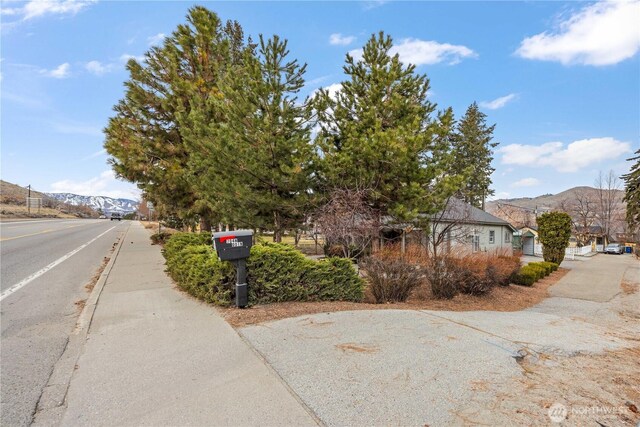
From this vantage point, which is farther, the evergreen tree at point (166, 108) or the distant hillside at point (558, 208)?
the distant hillside at point (558, 208)

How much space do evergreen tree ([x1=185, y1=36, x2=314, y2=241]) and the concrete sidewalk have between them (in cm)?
503

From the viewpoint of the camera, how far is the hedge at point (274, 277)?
5.76 metres

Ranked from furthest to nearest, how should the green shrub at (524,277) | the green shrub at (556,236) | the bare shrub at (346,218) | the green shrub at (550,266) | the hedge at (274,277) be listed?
1. the green shrub at (556,236)
2. the green shrub at (550,266)
3. the green shrub at (524,277)
4. the bare shrub at (346,218)
5. the hedge at (274,277)

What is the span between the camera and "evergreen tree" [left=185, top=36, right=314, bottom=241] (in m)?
9.73

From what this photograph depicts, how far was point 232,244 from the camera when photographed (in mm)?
5375

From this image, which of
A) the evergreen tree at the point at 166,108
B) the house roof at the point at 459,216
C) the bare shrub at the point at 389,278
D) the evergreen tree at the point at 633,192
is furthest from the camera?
the evergreen tree at the point at 633,192

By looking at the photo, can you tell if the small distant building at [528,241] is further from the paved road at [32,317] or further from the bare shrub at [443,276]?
the paved road at [32,317]

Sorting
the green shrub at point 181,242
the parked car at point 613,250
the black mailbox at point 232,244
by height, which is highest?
the black mailbox at point 232,244

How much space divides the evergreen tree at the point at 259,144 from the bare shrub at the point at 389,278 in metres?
3.41

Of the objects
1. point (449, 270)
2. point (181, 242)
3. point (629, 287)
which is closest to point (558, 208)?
point (629, 287)

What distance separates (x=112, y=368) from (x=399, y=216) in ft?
26.9

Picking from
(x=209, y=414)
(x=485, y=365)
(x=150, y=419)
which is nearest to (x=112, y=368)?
(x=150, y=419)

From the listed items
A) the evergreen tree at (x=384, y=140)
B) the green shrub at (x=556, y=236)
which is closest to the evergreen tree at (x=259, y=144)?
the evergreen tree at (x=384, y=140)

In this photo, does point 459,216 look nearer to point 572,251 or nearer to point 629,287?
point 629,287
